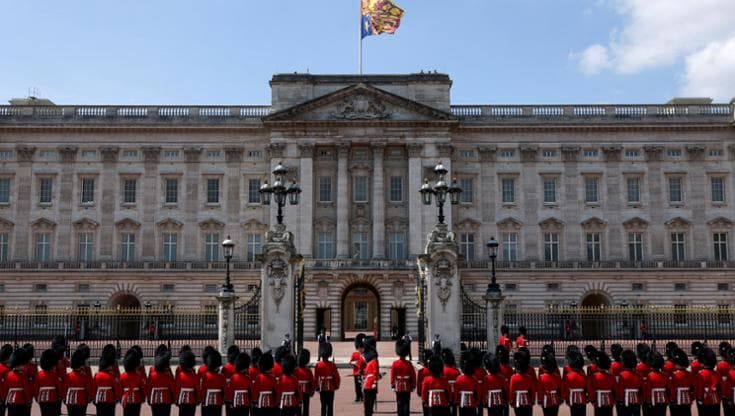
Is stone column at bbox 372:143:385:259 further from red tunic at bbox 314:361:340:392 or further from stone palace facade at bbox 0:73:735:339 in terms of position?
red tunic at bbox 314:361:340:392

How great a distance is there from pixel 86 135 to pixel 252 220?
14.1 meters

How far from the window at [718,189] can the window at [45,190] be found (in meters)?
49.5

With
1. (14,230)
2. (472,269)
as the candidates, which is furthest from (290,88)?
(14,230)

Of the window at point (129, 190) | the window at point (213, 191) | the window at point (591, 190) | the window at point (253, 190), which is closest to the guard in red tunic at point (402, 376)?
the window at point (253, 190)

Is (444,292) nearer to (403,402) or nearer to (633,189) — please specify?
(403,402)

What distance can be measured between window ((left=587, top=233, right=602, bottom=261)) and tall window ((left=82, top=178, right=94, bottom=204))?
37.3 meters

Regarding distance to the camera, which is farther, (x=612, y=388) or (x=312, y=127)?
(x=312, y=127)

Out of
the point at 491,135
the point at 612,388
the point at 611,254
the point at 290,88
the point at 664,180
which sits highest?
the point at 290,88

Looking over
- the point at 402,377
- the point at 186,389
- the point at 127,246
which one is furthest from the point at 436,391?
the point at 127,246

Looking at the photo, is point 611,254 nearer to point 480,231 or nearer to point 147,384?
point 480,231

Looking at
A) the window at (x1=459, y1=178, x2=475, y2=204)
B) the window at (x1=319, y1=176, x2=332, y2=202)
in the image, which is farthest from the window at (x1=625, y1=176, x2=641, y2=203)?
the window at (x1=319, y1=176, x2=332, y2=202)

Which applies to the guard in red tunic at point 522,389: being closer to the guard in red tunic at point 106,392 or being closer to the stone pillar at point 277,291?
the guard in red tunic at point 106,392

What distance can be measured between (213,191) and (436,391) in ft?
148

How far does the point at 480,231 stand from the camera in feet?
181
